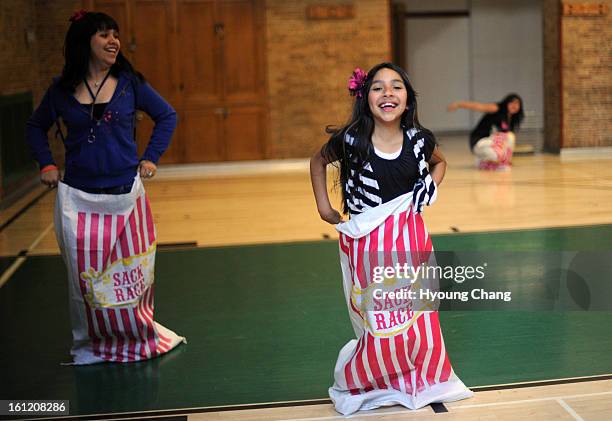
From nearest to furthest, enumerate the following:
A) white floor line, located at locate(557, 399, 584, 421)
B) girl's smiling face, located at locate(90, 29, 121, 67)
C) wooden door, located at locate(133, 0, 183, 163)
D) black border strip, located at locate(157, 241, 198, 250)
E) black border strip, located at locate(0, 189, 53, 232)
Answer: white floor line, located at locate(557, 399, 584, 421) < girl's smiling face, located at locate(90, 29, 121, 67) < black border strip, located at locate(157, 241, 198, 250) < black border strip, located at locate(0, 189, 53, 232) < wooden door, located at locate(133, 0, 183, 163)

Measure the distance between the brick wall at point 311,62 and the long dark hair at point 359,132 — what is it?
9.35 metres

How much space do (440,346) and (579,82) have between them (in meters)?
10.3

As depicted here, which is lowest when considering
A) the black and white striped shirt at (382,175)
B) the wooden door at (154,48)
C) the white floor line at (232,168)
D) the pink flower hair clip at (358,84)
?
the white floor line at (232,168)

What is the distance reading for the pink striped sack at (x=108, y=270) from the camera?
4.37 metres

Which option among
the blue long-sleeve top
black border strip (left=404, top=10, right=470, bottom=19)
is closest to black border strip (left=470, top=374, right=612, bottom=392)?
the blue long-sleeve top

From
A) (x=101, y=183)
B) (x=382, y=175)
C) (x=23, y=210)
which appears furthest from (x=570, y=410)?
(x=23, y=210)

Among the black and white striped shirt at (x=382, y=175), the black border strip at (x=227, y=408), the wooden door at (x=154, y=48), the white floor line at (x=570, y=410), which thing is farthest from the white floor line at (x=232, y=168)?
the white floor line at (x=570, y=410)

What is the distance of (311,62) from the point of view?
13.1 meters

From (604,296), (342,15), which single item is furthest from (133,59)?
(604,296)

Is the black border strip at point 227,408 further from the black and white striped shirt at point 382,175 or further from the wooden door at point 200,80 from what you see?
the wooden door at point 200,80

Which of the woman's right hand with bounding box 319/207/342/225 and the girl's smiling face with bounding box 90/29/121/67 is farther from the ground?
the girl's smiling face with bounding box 90/29/121/67

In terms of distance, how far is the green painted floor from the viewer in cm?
412

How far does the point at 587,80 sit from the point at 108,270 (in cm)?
1026

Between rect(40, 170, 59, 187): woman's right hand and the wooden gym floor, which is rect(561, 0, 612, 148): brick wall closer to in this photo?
the wooden gym floor
